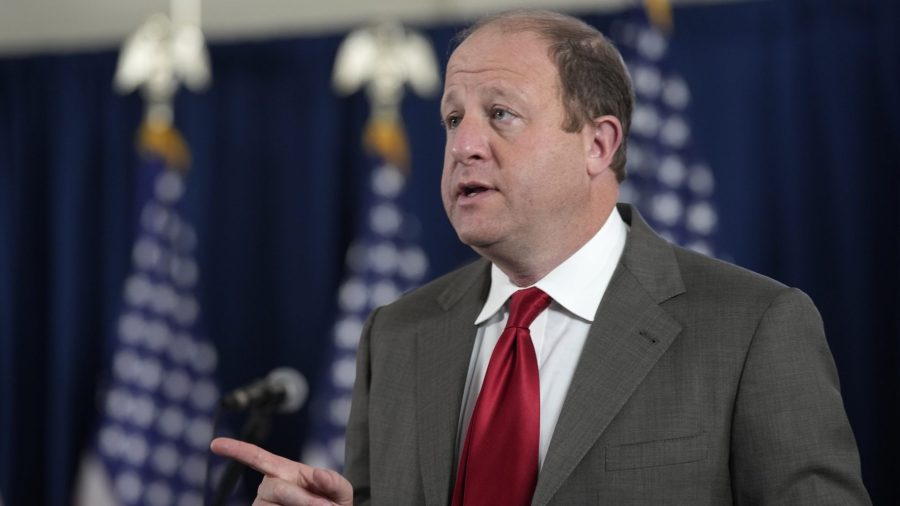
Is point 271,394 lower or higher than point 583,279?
lower

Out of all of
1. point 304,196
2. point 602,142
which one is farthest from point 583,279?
point 304,196

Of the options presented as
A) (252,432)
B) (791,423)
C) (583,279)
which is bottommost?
(252,432)

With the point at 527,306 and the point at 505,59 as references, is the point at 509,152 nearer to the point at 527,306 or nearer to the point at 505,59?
the point at 505,59

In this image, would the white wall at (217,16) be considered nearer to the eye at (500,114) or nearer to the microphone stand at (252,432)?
the microphone stand at (252,432)

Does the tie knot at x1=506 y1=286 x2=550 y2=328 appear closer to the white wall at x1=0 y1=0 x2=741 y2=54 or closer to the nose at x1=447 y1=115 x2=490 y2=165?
the nose at x1=447 y1=115 x2=490 y2=165

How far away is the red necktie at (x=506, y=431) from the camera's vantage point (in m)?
1.56

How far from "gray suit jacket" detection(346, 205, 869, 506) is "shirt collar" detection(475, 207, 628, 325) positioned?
35 mm

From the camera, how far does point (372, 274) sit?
5555 millimetres

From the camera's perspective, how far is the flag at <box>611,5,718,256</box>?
187 inches

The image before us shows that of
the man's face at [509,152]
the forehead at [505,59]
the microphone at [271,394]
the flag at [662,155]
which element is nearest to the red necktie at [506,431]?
the man's face at [509,152]

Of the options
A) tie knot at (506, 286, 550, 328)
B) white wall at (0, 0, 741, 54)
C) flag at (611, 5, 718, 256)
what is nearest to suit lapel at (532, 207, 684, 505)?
tie knot at (506, 286, 550, 328)

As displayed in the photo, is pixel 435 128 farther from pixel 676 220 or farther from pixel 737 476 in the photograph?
pixel 737 476

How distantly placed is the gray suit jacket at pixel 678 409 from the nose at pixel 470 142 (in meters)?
0.33

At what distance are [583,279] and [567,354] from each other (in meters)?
0.14
